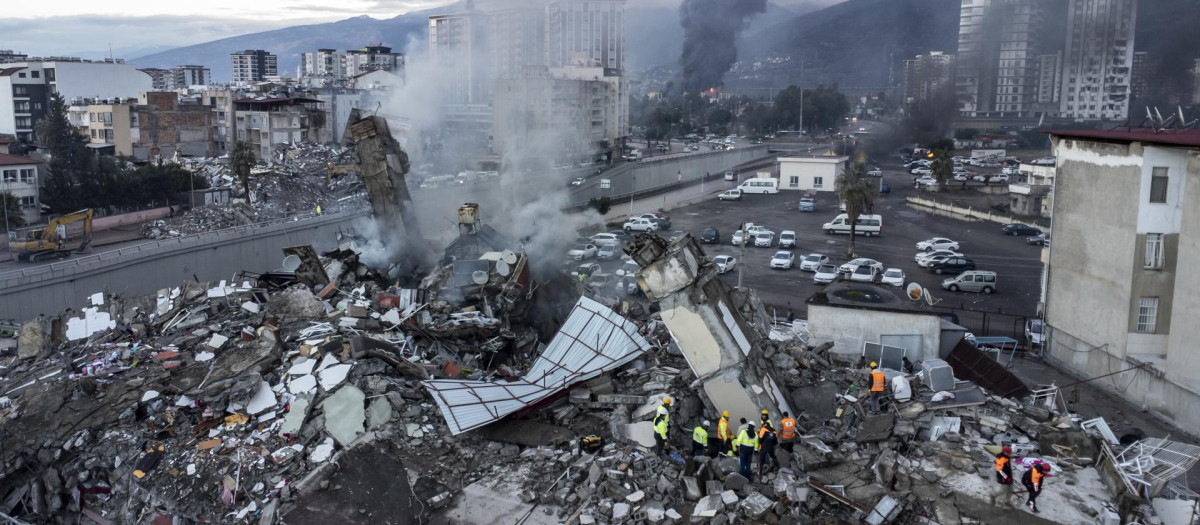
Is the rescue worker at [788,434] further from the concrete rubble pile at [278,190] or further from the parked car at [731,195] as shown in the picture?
the parked car at [731,195]

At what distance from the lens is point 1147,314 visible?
13.2 meters

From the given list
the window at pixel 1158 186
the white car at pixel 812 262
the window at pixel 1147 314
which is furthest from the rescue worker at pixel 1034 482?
the white car at pixel 812 262

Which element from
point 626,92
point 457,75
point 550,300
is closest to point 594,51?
point 626,92

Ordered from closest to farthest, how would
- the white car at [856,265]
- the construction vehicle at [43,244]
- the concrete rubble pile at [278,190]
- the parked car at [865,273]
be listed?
the parked car at [865,273] < the white car at [856,265] < the construction vehicle at [43,244] < the concrete rubble pile at [278,190]

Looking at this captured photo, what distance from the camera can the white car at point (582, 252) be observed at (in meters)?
19.5

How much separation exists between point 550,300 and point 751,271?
422 inches

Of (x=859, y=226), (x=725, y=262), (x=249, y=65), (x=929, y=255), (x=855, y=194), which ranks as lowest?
(x=725, y=262)

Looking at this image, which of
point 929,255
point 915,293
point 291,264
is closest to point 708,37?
point 929,255

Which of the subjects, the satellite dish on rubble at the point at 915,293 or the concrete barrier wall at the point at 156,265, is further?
the concrete barrier wall at the point at 156,265

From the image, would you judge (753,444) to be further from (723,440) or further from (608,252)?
(608,252)

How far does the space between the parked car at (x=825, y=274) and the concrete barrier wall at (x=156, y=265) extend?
40.8ft

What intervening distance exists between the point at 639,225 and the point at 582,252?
8024 millimetres

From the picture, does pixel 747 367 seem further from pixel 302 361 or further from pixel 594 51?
pixel 594 51

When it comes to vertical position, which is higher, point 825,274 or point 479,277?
point 479,277
